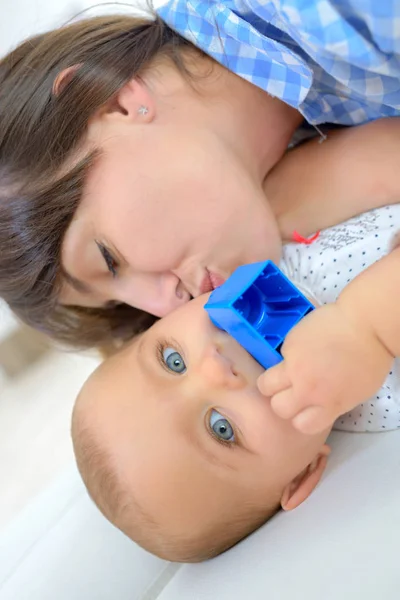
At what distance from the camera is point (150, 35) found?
3.23 feet

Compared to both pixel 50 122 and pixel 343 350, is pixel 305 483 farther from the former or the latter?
pixel 50 122

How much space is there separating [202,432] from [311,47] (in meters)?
0.52

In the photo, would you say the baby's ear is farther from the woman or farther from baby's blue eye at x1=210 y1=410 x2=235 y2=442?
the woman

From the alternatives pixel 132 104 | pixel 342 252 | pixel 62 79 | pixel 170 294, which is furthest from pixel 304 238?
pixel 62 79

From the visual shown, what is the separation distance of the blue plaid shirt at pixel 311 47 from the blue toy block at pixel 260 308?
32 centimetres

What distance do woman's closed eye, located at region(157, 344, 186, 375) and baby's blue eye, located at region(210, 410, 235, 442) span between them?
7 cm

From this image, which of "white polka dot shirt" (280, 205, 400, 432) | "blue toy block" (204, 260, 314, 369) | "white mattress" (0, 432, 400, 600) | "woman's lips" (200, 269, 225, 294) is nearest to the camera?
"white mattress" (0, 432, 400, 600)

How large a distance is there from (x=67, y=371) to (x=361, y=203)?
1.08 m

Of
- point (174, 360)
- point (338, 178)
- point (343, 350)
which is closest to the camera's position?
point (343, 350)

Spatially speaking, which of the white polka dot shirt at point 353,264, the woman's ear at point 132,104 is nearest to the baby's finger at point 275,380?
the white polka dot shirt at point 353,264

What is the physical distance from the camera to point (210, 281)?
3.06 feet

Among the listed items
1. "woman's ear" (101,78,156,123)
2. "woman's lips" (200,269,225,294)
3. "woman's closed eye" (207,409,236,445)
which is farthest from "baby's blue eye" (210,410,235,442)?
"woman's ear" (101,78,156,123)

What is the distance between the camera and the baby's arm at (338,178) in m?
0.90

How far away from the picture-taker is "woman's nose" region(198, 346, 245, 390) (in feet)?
2.49
